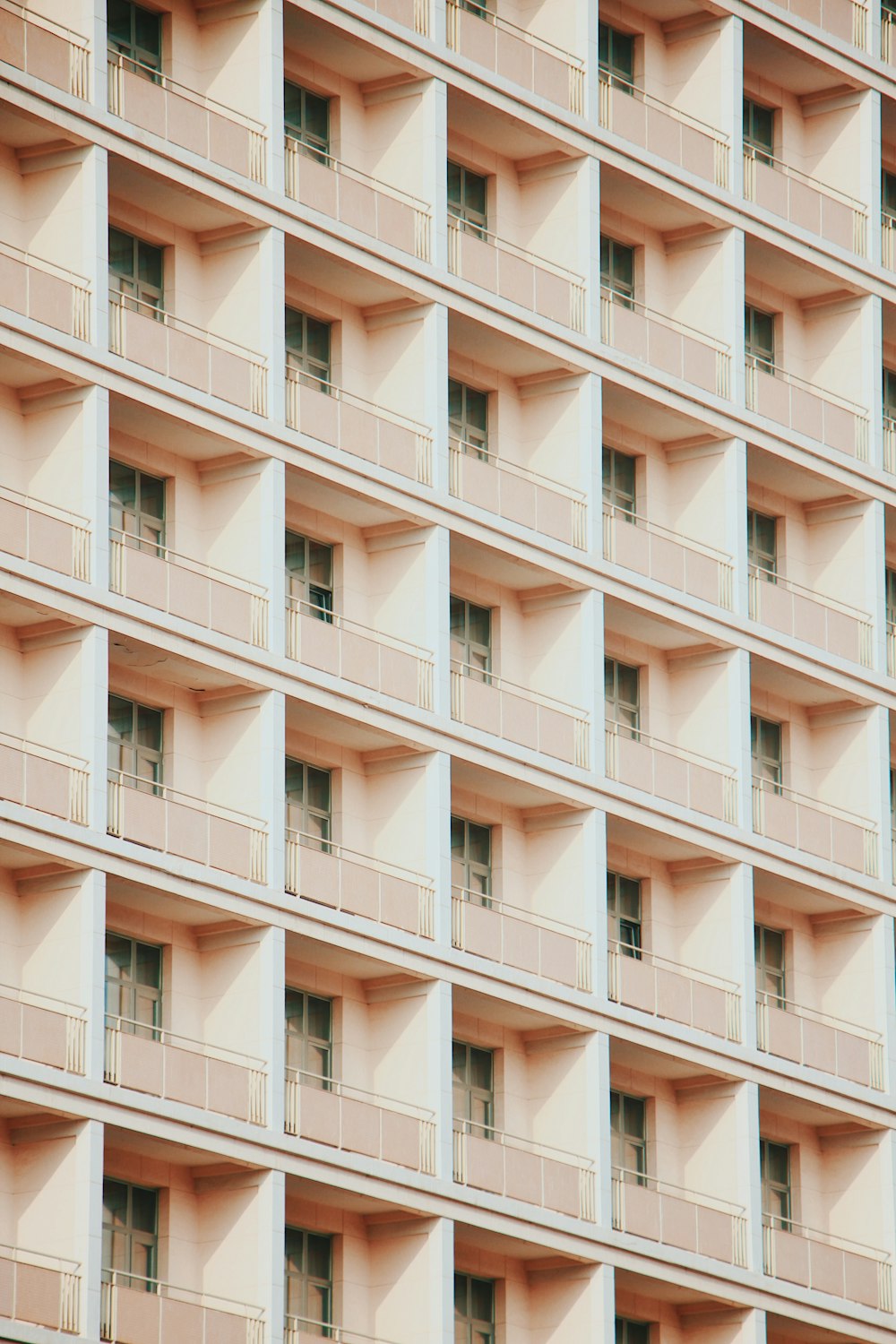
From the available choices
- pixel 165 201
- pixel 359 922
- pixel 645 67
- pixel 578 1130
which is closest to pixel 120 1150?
pixel 359 922

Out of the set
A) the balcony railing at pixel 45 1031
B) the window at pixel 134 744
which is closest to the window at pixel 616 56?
the window at pixel 134 744

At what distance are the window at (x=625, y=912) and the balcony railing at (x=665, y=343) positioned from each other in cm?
941

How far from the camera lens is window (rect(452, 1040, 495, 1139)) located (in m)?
59.1

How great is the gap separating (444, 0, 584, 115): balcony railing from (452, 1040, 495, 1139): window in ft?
56.9

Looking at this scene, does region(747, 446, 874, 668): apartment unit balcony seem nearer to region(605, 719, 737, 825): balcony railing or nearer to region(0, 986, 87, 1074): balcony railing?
region(605, 719, 737, 825): balcony railing

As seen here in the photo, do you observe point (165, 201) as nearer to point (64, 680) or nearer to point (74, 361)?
point (74, 361)

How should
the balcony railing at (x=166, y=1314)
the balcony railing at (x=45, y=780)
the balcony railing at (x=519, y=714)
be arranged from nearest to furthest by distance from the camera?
1. the balcony railing at (x=166, y=1314)
2. the balcony railing at (x=45, y=780)
3. the balcony railing at (x=519, y=714)

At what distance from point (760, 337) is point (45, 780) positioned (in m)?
21.6

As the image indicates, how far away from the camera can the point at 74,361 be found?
54.5 meters

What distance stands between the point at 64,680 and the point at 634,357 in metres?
14.8

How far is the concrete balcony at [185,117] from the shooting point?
56.2 metres

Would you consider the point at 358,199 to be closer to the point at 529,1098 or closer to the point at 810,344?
the point at 810,344

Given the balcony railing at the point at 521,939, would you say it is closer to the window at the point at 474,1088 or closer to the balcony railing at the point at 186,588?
the window at the point at 474,1088

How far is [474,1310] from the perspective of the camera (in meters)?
58.4
